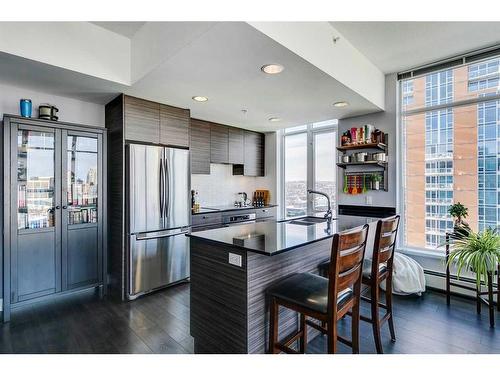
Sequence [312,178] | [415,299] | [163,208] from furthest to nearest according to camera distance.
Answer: [312,178] → [163,208] → [415,299]

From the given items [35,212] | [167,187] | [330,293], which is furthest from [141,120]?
[330,293]

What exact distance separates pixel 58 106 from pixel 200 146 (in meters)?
1.91

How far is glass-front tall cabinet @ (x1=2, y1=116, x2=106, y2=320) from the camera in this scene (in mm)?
2643

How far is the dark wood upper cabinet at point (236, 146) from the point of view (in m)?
4.91

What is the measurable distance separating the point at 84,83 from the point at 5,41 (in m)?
0.70

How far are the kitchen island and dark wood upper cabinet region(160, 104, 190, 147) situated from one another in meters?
1.84

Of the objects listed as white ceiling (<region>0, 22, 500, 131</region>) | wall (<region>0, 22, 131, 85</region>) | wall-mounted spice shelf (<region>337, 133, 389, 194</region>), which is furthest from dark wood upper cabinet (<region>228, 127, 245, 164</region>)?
wall (<region>0, 22, 131, 85</region>)

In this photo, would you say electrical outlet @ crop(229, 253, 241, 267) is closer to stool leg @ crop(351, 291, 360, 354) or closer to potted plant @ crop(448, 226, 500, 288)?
stool leg @ crop(351, 291, 360, 354)

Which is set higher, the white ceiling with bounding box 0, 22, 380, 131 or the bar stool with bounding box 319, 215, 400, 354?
the white ceiling with bounding box 0, 22, 380, 131

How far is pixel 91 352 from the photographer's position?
2070 millimetres

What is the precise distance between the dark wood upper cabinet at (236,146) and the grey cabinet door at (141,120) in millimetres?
1680

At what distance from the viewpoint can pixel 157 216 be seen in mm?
3340
